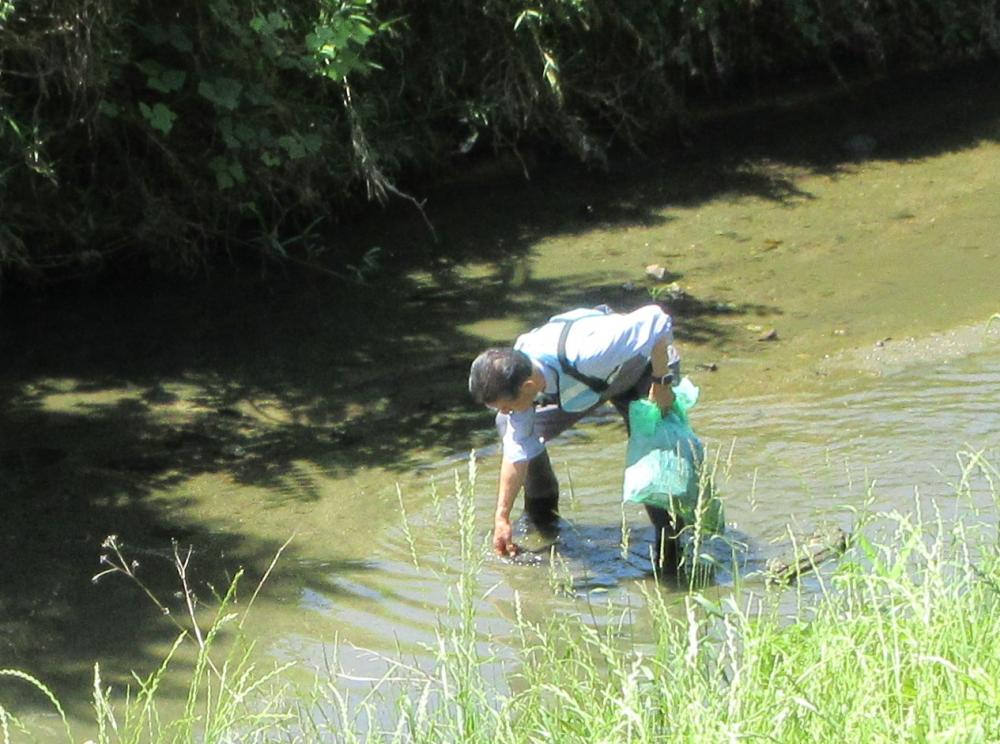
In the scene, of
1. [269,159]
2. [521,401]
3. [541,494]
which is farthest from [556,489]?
[269,159]

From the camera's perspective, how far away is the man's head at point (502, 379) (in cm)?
498

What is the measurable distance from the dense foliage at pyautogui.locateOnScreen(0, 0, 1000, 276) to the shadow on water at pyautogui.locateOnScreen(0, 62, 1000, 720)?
37 centimetres

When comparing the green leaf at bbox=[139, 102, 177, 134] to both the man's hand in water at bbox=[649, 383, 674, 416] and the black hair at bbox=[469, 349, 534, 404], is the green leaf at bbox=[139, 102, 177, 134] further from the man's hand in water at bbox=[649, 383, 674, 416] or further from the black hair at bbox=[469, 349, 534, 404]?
the man's hand in water at bbox=[649, 383, 674, 416]

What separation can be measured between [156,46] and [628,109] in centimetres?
427

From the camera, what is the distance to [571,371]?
5.30 m

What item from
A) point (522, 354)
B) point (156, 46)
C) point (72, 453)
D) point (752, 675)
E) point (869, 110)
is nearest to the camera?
point (752, 675)

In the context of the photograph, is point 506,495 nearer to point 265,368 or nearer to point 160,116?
point 265,368

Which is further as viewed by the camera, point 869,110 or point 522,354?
point 869,110

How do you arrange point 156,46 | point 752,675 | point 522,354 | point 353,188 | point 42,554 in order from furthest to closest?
point 353,188 → point 156,46 → point 42,554 → point 522,354 → point 752,675

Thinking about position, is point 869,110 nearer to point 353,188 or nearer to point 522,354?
point 353,188

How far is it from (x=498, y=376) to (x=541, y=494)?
0.99 meters

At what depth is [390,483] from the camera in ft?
21.0

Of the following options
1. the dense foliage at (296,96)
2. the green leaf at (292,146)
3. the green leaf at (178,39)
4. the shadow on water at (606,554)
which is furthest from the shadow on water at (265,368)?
the green leaf at (178,39)

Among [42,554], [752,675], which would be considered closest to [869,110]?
[42,554]
